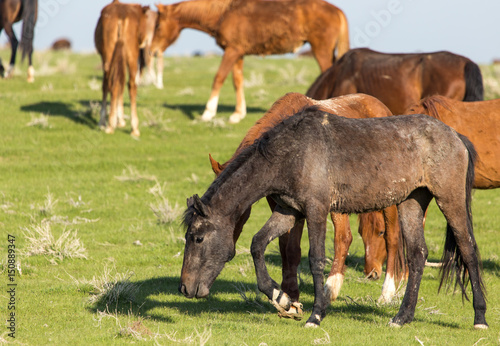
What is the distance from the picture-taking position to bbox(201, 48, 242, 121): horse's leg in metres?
16.3

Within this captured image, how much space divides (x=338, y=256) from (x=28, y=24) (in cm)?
1430

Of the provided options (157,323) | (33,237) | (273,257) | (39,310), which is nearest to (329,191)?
(157,323)

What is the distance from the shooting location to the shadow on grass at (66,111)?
15266 millimetres

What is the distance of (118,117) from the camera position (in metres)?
15.2

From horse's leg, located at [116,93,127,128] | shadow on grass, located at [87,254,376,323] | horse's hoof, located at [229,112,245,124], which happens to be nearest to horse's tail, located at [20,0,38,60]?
horse's leg, located at [116,93,127,128]

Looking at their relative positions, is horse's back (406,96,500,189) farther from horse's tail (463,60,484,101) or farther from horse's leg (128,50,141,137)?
horse's leg (128,50,141,137)

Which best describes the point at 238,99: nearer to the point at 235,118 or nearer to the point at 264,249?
the point at 235,118

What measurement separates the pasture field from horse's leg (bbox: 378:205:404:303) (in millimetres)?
221

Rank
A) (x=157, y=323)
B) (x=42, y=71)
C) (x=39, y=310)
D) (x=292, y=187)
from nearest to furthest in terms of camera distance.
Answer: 1. (x=292, y=187)
2. (x=157, y=323)
3. (x=39, y=310)
4. (x=42, y=71)

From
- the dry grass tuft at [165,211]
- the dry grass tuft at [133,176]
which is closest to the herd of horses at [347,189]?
the dry grass tuft at [165,211]

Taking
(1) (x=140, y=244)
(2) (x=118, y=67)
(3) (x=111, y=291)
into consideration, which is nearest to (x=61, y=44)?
(2) (x=118, y=67)

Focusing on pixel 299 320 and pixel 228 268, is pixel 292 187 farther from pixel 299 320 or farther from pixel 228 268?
pixel 228 268

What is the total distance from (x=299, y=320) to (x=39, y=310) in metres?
2.68

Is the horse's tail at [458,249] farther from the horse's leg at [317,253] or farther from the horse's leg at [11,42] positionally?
the horse's leg at [11,42]
